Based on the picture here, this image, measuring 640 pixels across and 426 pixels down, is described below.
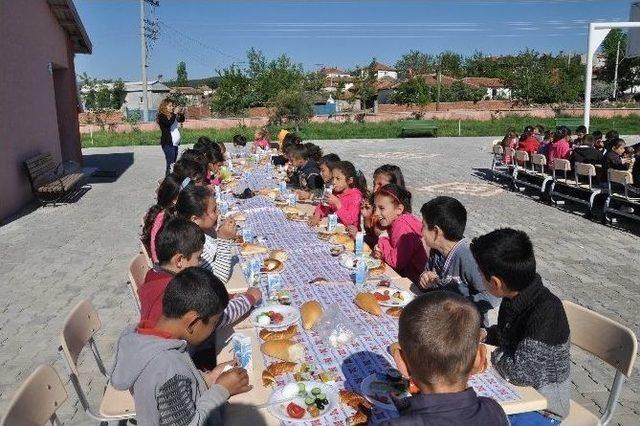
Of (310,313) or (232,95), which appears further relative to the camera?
(232,95)

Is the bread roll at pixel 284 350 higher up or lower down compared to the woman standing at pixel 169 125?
lower down

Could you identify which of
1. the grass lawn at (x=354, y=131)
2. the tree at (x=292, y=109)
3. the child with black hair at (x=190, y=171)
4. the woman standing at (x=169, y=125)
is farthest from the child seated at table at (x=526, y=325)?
the tree at (x=292, y=109)

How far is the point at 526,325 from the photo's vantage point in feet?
7.95

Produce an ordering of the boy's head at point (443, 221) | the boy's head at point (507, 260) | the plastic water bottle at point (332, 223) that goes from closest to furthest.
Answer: the boy's head at point (507, 260), the boy's head at point (443, 221), the plastic water bottle at point (332, 223)

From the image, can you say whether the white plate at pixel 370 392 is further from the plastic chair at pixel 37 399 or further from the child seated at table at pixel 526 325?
the plastic chair at pixel 37 399

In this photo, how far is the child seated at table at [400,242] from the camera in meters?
4.35

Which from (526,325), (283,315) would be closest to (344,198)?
(283,315)

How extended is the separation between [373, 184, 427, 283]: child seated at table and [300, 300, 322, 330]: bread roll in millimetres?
1304

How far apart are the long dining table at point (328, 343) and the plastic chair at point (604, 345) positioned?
1.82ft

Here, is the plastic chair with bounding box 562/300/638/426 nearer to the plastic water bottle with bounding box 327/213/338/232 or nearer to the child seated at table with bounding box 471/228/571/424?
the child seated at table with bounding box 471/228/571/424

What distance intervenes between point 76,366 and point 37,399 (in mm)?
739

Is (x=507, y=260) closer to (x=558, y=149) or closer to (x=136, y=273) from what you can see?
(x=136, y=273)

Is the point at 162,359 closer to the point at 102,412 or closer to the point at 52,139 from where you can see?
the point at 102,412

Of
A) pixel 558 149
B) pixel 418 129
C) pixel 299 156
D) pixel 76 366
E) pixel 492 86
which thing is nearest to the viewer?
pixel 76 366
